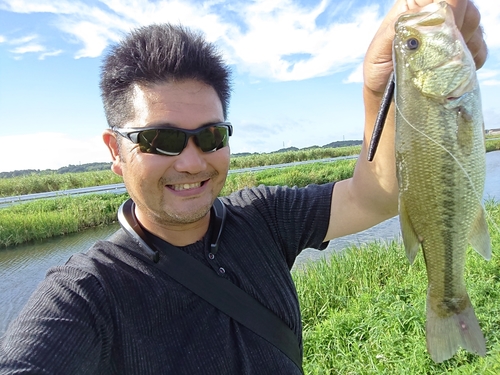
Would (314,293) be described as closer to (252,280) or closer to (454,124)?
(252,280)

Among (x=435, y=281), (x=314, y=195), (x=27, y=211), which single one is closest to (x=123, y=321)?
(x=314, y=195)

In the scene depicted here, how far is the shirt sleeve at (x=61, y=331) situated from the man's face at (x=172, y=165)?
1.53 ft

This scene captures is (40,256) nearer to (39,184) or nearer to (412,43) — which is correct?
(412,43)

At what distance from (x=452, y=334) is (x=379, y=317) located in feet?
11.4

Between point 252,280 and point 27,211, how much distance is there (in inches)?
704

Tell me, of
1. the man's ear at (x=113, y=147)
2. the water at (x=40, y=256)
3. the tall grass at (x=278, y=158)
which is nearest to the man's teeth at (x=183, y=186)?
the man's ear at (x=113, y=147)

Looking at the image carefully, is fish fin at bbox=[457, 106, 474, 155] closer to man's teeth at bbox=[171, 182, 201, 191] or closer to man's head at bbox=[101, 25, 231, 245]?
man's head at bbox=[101, 25, 231, 245]

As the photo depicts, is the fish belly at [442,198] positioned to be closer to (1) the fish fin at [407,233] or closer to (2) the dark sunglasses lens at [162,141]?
(1) the fish fin at [407,233]

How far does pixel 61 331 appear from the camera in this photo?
1.45 m

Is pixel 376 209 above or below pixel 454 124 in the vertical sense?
below

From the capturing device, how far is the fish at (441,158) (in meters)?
1.50

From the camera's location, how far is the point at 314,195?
225 cm

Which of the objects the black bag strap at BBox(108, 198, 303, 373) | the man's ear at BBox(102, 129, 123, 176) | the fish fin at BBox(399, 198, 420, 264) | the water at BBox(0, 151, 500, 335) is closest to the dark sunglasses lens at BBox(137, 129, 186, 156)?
the man's ear at BBox(102, 129, 123, 176)

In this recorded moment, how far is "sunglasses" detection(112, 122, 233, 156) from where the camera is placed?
185cm
